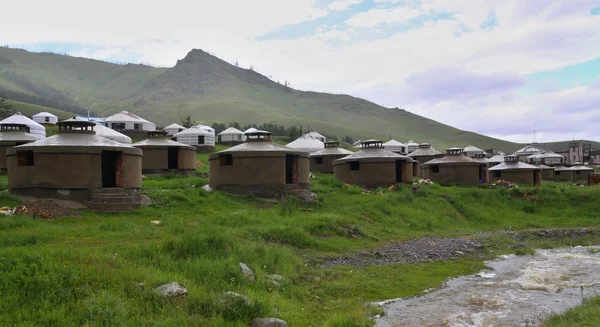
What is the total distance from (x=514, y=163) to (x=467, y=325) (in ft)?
113

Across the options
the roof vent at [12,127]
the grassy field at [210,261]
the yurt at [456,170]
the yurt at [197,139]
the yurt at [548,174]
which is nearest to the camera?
the grassy field at [210,261]

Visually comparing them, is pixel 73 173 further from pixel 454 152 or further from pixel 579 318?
pixel 454 152

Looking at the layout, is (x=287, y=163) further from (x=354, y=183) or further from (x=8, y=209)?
(x=8, y=209)

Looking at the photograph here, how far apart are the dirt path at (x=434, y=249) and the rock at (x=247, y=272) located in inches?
120

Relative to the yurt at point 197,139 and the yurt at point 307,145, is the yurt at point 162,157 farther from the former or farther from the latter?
the yurt at point 197,139

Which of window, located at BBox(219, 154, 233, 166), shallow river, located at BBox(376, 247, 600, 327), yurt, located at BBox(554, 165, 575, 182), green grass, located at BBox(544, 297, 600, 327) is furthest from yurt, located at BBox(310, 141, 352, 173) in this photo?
green grass, located at BBox(544, 297, 600, 327)

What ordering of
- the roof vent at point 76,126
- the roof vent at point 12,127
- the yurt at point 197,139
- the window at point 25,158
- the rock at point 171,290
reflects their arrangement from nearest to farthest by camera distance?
the rock at point 171,290 < the window at point 25,158 < the roof vent at point 76,126 < the roof vent at point 12,127 < the yurt at point 197,139

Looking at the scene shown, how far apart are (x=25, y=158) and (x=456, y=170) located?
27.0 m

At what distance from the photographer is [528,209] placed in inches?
1104

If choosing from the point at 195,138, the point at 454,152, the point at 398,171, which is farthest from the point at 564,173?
the point at 195,138

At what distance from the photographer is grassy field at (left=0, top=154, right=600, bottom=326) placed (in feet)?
27.2

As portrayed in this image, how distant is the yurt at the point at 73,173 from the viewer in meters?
17.9

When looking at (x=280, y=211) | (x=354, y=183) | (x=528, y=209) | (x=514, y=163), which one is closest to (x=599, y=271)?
(x=280, y=211)

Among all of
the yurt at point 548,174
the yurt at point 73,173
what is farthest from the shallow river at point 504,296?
the yurt at point 548,174
